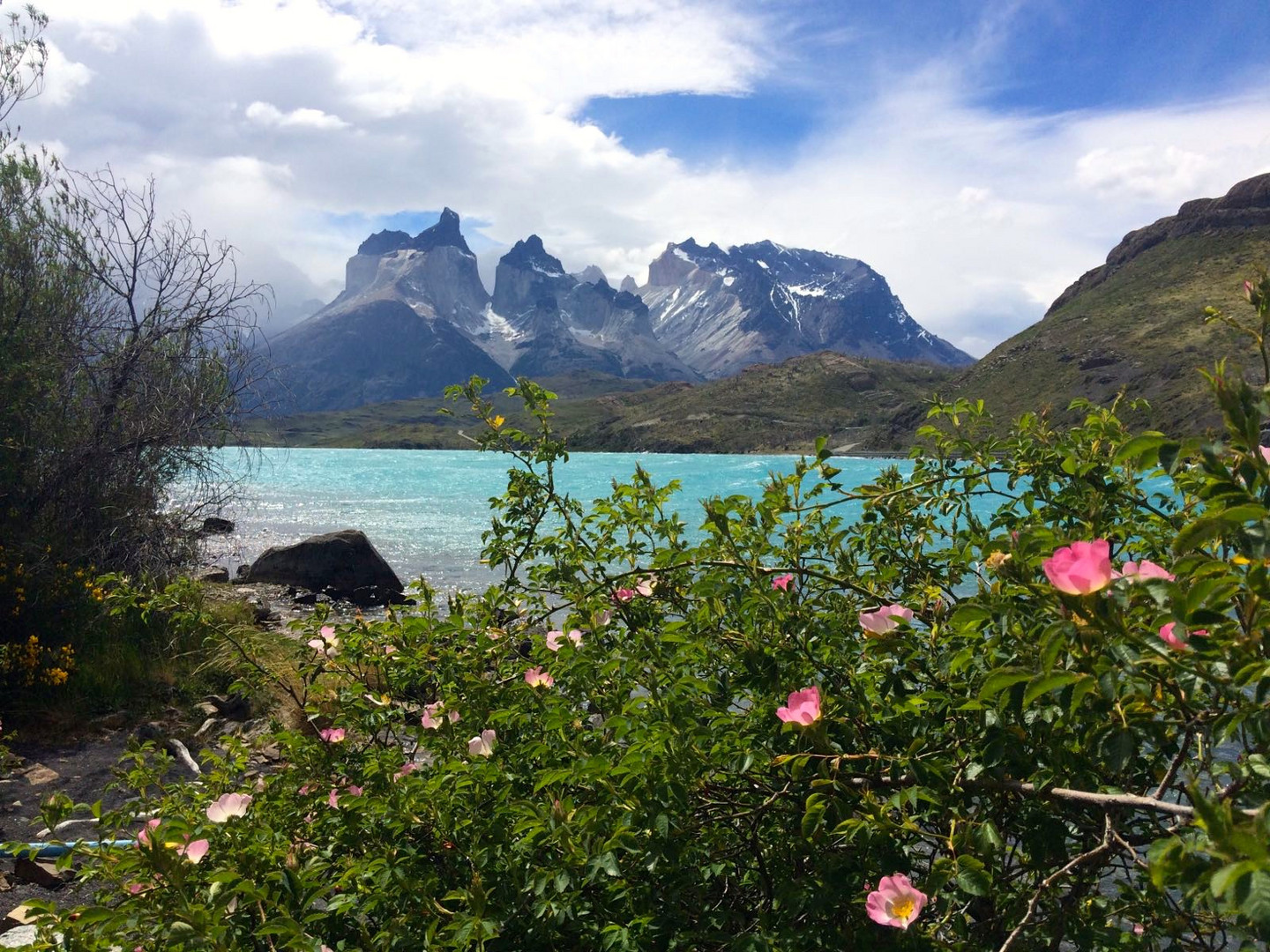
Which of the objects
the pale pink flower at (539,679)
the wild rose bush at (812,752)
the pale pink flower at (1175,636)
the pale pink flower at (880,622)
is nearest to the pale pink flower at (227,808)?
the wild rose bush at (812,752)

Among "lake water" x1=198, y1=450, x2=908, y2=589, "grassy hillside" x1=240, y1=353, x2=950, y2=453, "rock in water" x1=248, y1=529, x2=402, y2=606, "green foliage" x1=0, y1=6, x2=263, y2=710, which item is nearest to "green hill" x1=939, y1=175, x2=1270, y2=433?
"grassy hillside" x1=240, y1=353, x2=950, y2=453

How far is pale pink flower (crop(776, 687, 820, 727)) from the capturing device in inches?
75.2

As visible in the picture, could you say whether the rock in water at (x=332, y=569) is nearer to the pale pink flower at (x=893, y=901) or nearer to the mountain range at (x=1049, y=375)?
the pale pink flower at (x=893, y=901)

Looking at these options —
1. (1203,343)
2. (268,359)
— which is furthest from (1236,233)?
(268,359)

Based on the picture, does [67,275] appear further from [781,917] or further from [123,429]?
[781,917]

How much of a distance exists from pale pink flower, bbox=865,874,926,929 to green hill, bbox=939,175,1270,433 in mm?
92004

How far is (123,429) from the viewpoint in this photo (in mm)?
10016

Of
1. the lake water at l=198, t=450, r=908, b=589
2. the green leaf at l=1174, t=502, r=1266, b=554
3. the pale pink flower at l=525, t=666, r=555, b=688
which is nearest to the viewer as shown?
the green leaf at l=1174, t=502, r=1266, b=554

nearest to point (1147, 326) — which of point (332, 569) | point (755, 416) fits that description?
point (755, 416)

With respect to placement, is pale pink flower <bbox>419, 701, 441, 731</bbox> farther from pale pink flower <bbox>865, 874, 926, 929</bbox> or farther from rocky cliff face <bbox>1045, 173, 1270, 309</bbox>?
rocky cliff face <bbox>1045, 173, 1270, 309</bbox>

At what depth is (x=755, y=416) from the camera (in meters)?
154

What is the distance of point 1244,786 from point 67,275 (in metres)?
13.2

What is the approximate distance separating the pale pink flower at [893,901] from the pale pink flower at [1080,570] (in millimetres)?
980

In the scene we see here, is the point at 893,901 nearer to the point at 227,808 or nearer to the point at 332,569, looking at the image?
the point at 227,808
